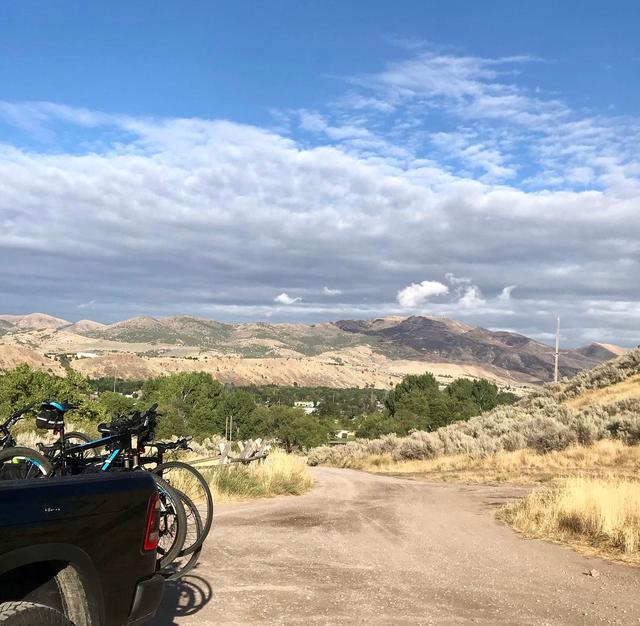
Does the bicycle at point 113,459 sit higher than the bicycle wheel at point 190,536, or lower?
higher

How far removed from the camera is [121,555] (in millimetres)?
3908

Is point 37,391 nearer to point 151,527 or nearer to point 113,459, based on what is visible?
point 113,459

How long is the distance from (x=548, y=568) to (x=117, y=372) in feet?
505

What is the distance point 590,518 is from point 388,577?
4.17 m

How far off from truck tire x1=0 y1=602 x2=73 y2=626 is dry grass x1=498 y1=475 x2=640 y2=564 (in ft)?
25.4

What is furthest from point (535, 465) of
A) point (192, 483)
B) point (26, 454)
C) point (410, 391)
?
point (410, 391)

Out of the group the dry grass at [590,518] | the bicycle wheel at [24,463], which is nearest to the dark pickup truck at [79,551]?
the bicycle wheel at [24,463]

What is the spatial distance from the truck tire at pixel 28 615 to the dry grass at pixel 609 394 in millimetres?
27485

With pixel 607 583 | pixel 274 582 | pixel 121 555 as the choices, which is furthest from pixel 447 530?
pixel 121 555

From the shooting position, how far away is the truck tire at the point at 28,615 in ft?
10.3

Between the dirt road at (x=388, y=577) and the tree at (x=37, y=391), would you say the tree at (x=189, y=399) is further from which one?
the dirt road at (x=388, y=577)

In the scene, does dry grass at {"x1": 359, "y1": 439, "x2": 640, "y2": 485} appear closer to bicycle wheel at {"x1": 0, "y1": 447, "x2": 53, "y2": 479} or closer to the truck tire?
bicycle wheel at {"x1": 0, "y1": 447, "x2": 53, "y2": 479}

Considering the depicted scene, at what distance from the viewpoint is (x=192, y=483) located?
10430 millimetres

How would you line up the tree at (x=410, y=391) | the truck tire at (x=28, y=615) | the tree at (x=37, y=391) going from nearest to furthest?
1. the truck tire at (x=28, y=615)
2. the tree at (x=37, y=391)
3. the tree at (x=410, y=391)
